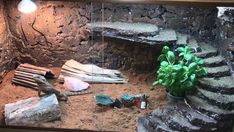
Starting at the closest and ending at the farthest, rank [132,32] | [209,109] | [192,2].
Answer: [192,2], [209,109], [132,32]

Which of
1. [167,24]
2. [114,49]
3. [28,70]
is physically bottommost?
[28,70]

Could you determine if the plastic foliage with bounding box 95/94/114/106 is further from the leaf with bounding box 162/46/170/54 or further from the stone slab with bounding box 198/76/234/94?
the stone slab with bounding box 198/76/234/94

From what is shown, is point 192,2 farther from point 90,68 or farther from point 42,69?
point 42,69

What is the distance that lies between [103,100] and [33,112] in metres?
0.50

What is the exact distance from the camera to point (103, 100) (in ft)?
7.58

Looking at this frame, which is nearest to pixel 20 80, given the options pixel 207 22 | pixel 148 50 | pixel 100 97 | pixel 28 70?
pixel 28 70

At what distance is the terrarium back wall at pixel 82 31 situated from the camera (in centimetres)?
205

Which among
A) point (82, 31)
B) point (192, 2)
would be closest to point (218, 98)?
point (192, 2)

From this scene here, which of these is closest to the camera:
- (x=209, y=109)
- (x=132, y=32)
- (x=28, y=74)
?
(x=209, y=109)

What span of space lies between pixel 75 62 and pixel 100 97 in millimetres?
332

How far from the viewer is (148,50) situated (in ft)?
7.20

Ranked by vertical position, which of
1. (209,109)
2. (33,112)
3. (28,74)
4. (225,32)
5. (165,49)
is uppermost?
(225,32)

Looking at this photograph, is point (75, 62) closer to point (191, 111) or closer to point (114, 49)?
point (114, 49)

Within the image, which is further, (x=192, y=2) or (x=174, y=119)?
(x=174, y=119)
